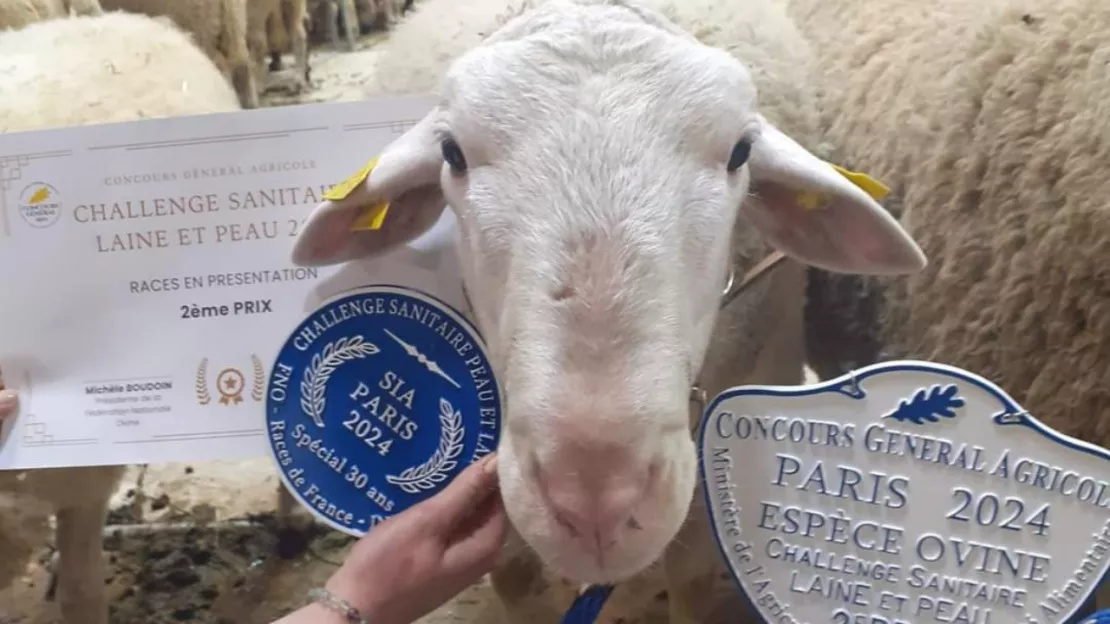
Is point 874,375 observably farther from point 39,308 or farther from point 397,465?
point 39,308

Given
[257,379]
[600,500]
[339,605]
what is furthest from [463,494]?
[257,379]

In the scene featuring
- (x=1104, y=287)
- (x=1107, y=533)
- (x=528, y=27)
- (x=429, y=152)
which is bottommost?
(x=1107, y=533)

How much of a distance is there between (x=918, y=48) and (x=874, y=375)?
0.71 meters

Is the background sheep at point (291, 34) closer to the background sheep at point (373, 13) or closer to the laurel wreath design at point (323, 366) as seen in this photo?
the background sheep at point (373, 13)

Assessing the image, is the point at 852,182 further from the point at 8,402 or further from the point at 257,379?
the point at 8,402

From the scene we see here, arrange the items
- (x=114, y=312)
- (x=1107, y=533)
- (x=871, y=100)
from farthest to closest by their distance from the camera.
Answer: (x=871, y=100)
(x=114, y=312)
(x=1107, y=533)

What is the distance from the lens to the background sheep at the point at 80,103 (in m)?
1.66

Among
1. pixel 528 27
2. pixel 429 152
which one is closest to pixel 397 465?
pixel 429 152

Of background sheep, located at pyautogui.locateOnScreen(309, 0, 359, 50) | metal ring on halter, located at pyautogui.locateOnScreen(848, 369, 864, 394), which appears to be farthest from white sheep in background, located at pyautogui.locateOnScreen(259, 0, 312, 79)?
metal ring on halter, located at pyautogui.locateOnScreen(848, 369, 864, 394)

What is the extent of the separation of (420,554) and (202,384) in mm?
487

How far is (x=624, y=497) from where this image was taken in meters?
0.82

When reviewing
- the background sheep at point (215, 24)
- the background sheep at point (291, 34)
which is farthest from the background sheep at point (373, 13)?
the background sheep at point (215, 24)

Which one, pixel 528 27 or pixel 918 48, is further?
pixel 918 48

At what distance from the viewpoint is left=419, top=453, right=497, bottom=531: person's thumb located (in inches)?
42.9
